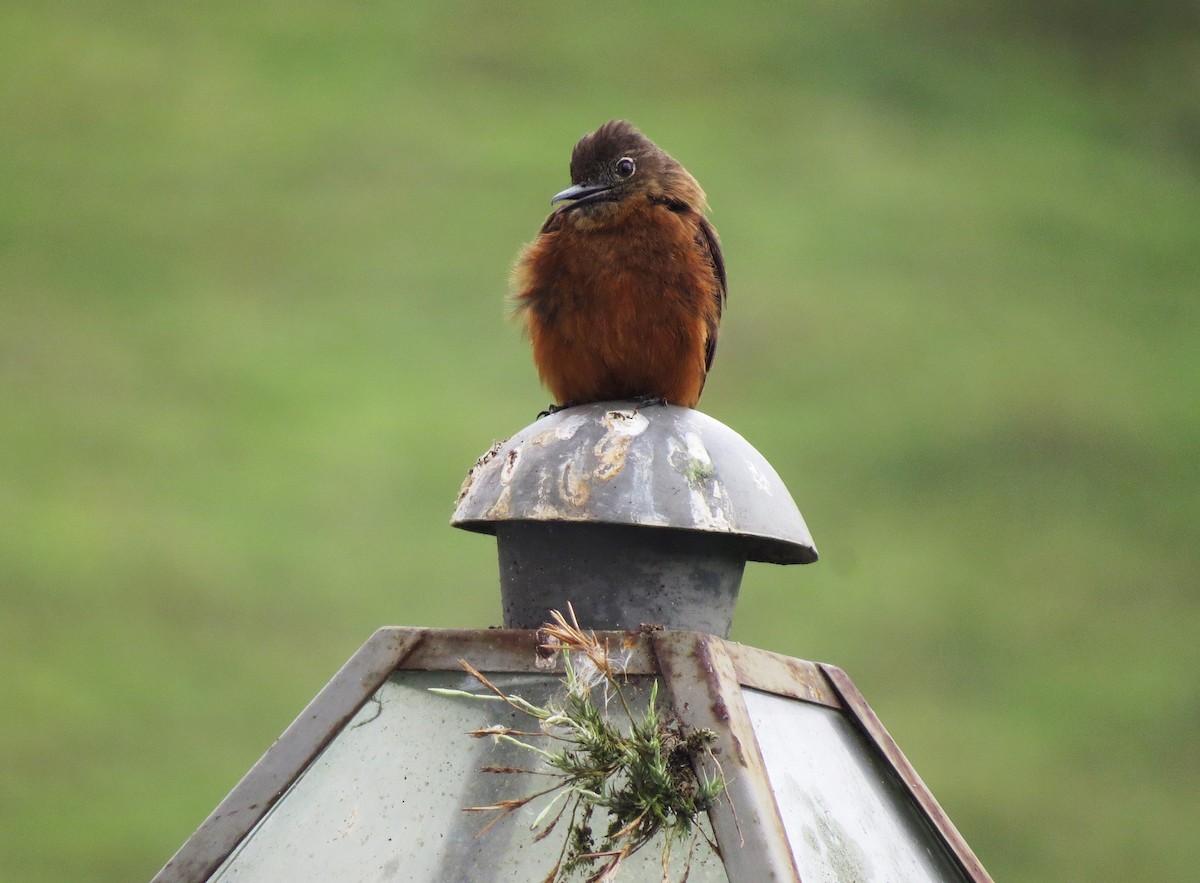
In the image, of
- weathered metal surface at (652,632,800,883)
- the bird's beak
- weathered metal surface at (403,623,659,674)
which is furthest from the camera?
the bird's beak

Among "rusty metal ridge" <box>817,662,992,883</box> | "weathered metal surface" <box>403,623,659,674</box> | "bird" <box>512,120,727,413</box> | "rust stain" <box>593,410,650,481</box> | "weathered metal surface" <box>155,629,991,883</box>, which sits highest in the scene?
"bird" <box>512,120,727,413</box>

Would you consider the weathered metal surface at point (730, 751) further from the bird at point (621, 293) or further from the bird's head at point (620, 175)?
the bird's head at point (620, 175)

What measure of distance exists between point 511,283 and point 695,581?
4.14 ft

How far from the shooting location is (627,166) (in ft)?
9.68

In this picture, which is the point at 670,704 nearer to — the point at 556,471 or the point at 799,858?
the point at 799,858

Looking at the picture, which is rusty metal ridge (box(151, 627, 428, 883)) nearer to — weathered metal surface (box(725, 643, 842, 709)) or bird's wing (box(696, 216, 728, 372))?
weathered metal surface (box(725, 643, 842, 709))

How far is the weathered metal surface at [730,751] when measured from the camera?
1.18 meters

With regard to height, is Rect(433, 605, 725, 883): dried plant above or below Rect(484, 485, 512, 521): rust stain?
below

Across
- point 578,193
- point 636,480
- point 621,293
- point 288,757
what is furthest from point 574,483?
point 578,193

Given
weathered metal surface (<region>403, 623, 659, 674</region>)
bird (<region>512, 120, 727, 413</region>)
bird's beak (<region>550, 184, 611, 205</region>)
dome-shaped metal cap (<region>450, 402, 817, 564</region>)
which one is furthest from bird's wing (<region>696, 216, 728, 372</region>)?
weathered metal surface (<region>403, 623, 659, 674</region>)

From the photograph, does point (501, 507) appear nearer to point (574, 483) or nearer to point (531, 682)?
point (574, 483)

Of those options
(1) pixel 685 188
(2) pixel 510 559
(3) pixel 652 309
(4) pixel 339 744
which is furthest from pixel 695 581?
(1) pixel 685 188

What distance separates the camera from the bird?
97.8 inches

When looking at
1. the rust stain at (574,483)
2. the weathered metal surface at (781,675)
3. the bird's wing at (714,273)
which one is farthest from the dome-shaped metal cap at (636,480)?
the bird's wing at (714,273)
